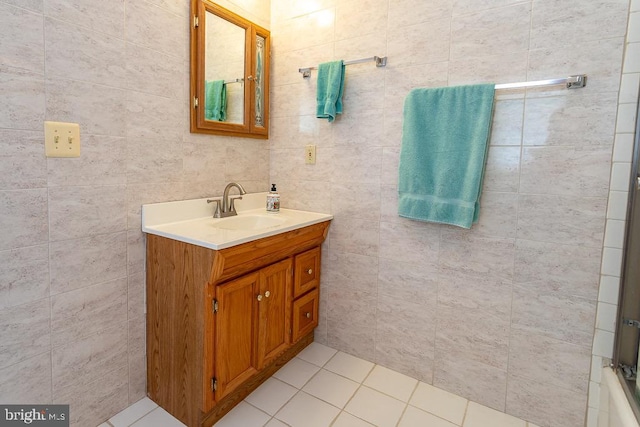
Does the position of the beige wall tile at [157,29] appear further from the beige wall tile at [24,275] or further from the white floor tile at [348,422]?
the white floor tile at [348,422]

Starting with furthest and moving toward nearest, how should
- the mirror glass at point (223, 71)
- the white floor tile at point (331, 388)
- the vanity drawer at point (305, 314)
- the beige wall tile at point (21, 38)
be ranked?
the vanity drawer at point (305, 314)
the mirror glass at point (223, 71)
the white floor tile at point (331, 388)
the beige wall tile at point (21, 38)

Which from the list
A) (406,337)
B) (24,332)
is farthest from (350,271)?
(24,332)

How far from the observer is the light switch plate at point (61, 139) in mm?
1222

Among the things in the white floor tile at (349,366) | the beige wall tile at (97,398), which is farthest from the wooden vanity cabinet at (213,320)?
the white floor tile at (349,366)

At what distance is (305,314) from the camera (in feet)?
6.51

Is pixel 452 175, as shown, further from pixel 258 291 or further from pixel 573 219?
pixel 258 291

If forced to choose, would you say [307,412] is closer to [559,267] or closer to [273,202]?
[273,202]

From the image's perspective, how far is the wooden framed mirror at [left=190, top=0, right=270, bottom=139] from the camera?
5.57ft

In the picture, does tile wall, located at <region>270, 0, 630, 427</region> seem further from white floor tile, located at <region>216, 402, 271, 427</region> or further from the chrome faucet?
white floor tile, located at <region>216, 402, 271, 427</region>

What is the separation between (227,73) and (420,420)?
1993mm

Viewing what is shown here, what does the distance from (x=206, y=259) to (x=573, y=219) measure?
1.50m

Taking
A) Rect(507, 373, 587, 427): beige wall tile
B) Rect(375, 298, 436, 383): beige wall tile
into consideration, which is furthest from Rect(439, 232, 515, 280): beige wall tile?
Rect(507, 373, 587, 427): beige wall tile

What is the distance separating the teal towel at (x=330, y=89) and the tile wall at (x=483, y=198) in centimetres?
9

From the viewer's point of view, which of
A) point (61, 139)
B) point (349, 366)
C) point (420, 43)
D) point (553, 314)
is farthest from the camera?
point (349, 366)
